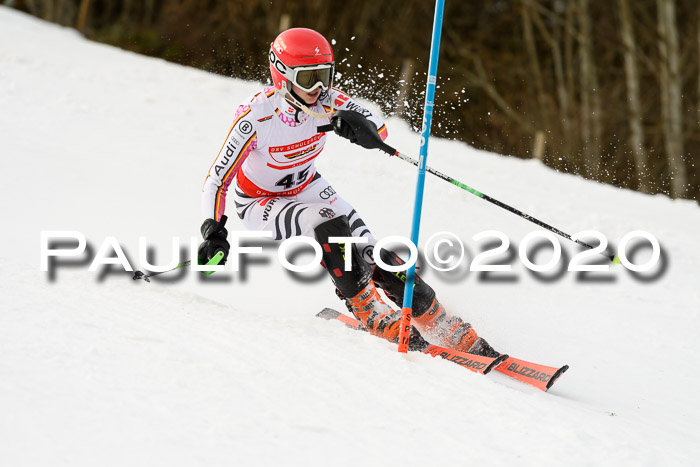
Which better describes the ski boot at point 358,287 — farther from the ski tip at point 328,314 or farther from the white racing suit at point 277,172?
the ski tip at point 328,314

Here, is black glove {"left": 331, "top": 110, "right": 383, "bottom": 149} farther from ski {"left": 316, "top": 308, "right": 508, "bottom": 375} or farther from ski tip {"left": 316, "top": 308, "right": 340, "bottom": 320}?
ski tip {"left": 316, "top": 308, "right": 340, "bottom": 320}

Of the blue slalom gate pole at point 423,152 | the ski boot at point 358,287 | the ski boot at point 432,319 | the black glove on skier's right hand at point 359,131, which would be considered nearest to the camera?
the blue slalom gate pole at point 423,152

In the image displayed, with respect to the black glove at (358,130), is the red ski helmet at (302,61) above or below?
above

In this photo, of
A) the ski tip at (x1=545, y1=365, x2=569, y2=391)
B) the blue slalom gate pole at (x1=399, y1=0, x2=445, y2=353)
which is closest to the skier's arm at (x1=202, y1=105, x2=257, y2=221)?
the blue slalom gate pole at (x1=399, y1=0, x2=445, y2=353)

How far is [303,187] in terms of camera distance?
13.7ft

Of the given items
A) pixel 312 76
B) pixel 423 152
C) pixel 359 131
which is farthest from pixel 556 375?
pixel 312 76

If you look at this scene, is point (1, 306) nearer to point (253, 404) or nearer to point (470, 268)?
point (253, 404)

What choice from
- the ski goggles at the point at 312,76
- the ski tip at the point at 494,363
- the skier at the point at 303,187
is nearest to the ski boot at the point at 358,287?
the skier at the point at 303,187

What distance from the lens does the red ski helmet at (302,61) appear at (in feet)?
12.0

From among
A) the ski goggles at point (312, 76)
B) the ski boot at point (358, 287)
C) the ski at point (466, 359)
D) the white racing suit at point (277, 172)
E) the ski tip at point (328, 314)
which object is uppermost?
the ski goggles at point (312, 76)

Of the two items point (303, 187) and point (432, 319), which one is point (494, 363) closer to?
point (432, 319)

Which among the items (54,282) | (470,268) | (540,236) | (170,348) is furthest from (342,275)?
(540,236)

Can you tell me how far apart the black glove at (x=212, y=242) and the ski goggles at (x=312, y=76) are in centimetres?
80

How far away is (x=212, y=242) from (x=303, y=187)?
79cm
